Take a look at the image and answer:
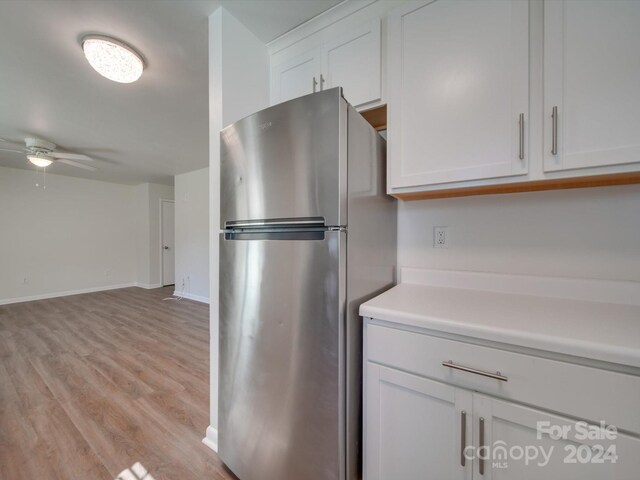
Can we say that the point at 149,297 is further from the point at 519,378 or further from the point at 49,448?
the point at 519,378

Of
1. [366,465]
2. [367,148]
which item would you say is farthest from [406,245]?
[366,465]

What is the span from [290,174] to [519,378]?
38.5 inches

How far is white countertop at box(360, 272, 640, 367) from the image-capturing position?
0.63 m

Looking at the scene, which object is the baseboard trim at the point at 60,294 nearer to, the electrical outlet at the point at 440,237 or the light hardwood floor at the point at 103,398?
the light hardwood floor at the point at 103,398

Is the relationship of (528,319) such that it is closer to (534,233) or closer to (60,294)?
(534,233)

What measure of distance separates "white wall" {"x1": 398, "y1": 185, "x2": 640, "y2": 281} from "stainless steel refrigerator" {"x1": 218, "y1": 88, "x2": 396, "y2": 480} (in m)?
0.38

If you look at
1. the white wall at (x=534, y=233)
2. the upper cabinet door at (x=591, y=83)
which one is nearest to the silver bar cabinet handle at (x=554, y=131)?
the upper cabinet door at (x=591, y=83)

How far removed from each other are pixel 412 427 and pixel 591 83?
1.33 meters

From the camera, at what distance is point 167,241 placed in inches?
230

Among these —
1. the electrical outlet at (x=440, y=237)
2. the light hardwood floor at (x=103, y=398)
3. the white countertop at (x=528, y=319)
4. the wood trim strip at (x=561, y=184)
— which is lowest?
the light hardwood floor at (x=103, y=398)

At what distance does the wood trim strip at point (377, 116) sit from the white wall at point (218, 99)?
0.72m

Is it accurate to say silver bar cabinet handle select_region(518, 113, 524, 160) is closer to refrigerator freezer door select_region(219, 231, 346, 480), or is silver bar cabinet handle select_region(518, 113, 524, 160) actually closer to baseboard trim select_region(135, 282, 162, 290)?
refrigerator freezer door select_region(219, 231, 346, 480)

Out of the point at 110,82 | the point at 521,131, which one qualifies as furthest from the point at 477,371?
the point at 110,82

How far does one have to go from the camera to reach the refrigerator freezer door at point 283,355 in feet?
2.89
